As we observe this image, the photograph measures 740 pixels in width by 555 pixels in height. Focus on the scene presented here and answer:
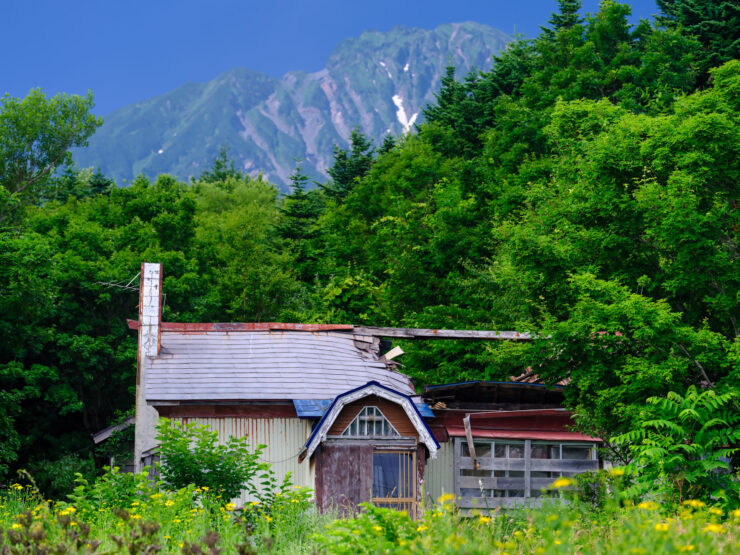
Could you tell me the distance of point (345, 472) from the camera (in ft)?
59.6

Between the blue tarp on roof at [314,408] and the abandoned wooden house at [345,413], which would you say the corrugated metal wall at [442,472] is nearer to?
the abandoned wooden house at [345,413]

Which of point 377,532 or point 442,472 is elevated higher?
point 442,472

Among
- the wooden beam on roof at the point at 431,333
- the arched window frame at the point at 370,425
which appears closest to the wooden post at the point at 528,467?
the wooden beam on roof at the point at 431,333

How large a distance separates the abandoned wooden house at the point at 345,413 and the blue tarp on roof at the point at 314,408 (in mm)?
29

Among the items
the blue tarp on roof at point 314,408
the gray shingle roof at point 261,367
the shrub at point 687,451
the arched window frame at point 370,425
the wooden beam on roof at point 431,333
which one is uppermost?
the wooden beam on roof at point 431,333

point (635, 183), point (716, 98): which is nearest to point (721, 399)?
point (635, 183)

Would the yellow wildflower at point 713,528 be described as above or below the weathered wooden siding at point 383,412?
below

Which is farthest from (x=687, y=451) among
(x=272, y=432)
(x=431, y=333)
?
(x=431, y=333)

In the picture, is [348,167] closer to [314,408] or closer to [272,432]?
[272,432]

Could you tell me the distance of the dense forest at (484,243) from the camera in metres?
16.7

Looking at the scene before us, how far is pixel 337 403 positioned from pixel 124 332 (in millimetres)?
19714

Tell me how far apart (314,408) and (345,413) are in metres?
1.34

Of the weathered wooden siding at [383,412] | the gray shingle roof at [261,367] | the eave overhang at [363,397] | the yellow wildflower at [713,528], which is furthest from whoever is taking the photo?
the gray shingle roof at [261,367]

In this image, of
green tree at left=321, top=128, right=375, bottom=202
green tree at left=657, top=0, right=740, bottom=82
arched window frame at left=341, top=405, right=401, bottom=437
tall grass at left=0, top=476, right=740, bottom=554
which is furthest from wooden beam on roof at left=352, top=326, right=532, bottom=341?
green tree at left=321, top=128, right=375, bottom=202
